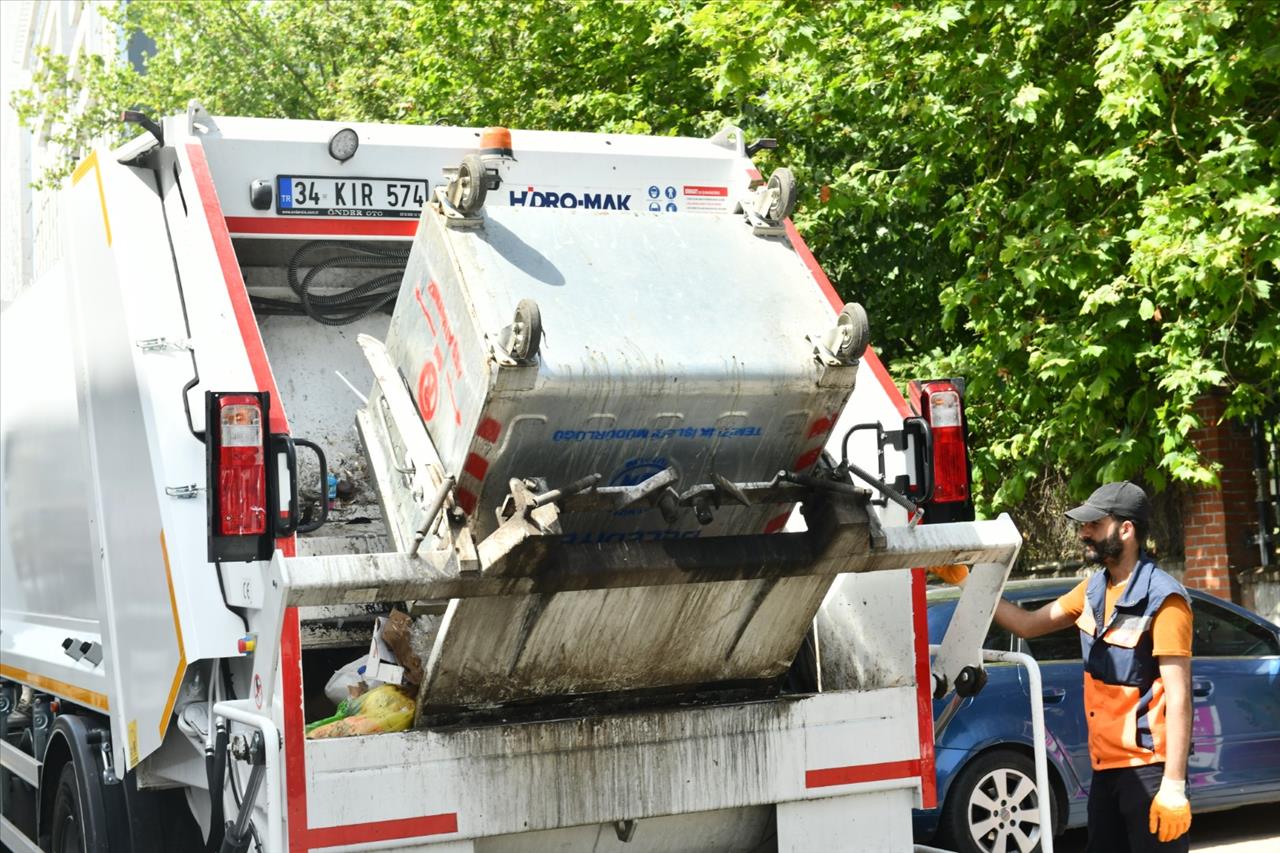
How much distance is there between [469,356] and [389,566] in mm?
555

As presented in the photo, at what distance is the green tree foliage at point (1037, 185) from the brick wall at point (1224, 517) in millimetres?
1776

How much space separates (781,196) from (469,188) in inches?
38.2

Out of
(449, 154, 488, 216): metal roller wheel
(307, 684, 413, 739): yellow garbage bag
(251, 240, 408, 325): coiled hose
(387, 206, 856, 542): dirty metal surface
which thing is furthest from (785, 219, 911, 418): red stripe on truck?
(307, 684, 413, 739): yellow garbage bag

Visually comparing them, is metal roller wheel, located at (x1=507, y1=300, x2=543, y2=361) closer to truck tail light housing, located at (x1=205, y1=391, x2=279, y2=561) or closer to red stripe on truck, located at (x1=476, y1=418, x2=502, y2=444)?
red stripe on truck, located at (x1=476, y1=418, x2=502, y2=444)

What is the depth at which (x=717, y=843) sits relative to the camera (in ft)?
15.1

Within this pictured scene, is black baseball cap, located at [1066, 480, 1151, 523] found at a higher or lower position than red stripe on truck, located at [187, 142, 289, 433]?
lower

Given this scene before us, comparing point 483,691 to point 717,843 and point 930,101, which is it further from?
point 930,101

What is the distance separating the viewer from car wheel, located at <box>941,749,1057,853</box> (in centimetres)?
714

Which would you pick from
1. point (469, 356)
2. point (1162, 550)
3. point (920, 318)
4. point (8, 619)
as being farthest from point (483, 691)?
point (1162, 550)

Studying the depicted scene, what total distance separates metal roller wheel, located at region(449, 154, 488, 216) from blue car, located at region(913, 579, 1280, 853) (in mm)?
3487

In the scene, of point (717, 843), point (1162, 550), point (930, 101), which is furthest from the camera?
point (1162, 550)

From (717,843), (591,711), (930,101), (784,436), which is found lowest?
(717,843)

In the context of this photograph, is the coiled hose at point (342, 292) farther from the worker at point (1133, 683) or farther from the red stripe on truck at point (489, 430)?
the worker at point (1133, 683)

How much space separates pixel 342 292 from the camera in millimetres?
5516
